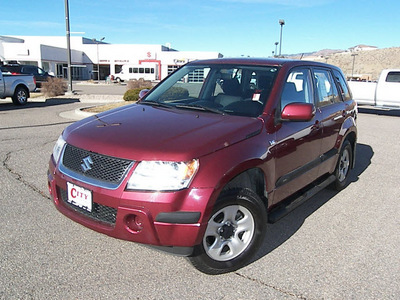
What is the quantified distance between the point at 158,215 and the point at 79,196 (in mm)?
758

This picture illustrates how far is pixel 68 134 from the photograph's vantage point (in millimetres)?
3285

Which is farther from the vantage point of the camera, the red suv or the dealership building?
the dealership building

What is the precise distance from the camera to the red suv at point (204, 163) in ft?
8.61

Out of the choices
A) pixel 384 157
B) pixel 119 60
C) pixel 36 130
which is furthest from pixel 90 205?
pixel 119 60

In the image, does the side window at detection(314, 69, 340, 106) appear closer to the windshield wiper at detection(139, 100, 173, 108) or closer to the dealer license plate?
the windshield wiper at detection(139, 100, 173, 108)

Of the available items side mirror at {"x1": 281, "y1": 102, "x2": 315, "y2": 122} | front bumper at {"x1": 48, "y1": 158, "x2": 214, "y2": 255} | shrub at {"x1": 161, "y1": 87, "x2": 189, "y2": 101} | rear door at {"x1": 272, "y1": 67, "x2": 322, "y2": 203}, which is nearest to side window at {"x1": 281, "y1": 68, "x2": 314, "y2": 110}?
rear door at {"x1": 272, "y1": 67, "x2": 322, "y2": 203}

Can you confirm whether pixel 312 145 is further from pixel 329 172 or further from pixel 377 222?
pixel 377 222

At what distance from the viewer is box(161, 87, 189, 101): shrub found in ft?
13.8

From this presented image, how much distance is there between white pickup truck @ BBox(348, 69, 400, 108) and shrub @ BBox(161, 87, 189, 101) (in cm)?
1423

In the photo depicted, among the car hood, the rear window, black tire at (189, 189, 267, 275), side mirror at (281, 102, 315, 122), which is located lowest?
black tire at (189, 189, 267, 275)

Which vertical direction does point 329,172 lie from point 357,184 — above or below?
above

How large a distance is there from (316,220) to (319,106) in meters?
1.38

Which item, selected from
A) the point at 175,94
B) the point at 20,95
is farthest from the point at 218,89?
the point at 20,95

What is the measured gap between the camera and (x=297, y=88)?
4027 millimetres
